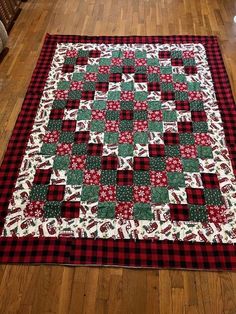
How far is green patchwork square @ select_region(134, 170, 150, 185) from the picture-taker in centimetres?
169

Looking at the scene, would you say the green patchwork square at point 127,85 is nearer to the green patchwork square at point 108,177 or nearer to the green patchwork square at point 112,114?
the green patchwork square at point 112,114

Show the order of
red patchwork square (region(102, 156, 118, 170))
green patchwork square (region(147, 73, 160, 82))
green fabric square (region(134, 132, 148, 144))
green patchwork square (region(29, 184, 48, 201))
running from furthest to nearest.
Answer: green patchwork square (region(147, 73, 160, 82))
green fabric square (region(134, 132, 148, 144))
red patchwork square (region(102, 156, 118, 170))
green patchwork square (region(29, 184, 48, 201))

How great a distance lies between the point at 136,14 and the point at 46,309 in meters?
2.70

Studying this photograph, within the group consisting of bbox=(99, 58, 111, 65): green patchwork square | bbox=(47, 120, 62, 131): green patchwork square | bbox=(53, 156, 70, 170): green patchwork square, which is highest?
bbox=(99, 58, 111, 65): green patchwork square

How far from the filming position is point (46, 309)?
1322 millimetres

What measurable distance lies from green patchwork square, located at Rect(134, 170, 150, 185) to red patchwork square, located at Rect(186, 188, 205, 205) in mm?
236

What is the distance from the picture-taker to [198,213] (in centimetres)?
157

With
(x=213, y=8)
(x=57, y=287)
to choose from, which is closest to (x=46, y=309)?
(x=57, y=287)

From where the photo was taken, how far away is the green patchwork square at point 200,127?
1906mm

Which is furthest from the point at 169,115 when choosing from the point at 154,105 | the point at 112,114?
the point at 112,114

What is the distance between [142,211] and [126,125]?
2.09 feet

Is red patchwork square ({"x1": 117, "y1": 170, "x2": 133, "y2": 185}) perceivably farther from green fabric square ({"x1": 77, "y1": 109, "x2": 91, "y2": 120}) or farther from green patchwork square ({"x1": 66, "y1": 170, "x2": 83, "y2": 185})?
green fabric square ({"x1": 77, "y1": 109, "x2": 91, "y2": 120})

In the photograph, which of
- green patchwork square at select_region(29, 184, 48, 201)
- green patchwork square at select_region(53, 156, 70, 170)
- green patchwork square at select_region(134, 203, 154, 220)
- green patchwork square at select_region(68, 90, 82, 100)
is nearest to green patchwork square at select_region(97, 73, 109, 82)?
green patchwork square at select_region(68, 90, 82, 100)

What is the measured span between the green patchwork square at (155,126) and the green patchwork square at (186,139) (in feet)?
0.46
